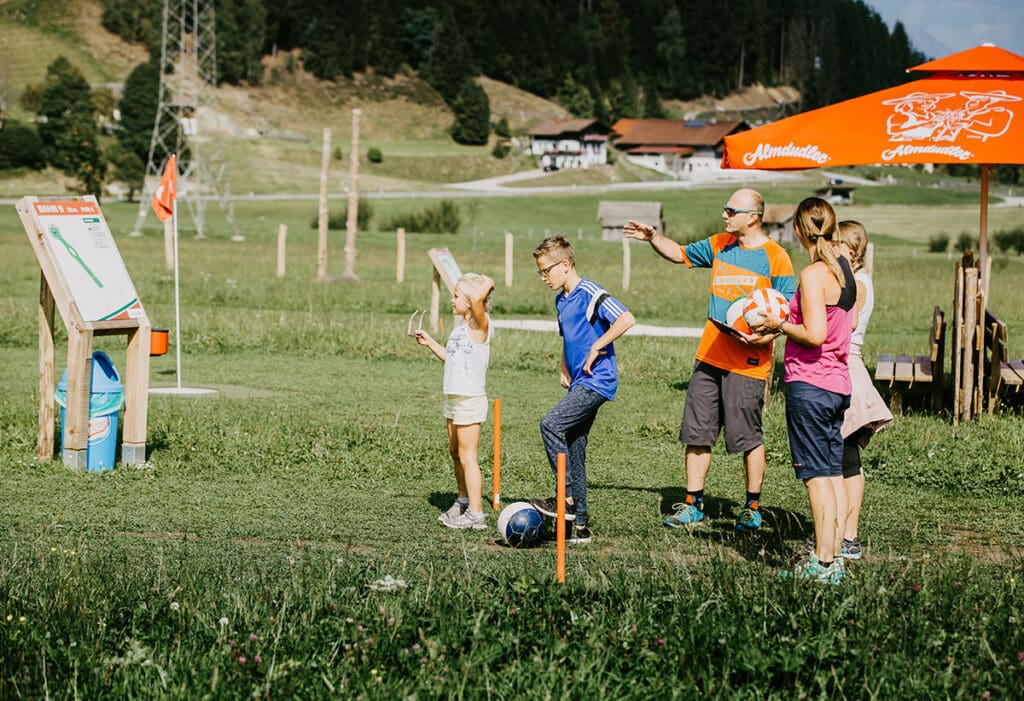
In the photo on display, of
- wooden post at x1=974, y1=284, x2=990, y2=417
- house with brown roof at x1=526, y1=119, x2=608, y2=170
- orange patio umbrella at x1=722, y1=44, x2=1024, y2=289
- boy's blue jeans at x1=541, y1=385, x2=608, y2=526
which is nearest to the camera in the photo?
boy's blue jeans at x1=541, y1=385, x2=608, y2=526

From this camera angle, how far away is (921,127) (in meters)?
11.0

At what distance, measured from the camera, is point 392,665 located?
5129mm

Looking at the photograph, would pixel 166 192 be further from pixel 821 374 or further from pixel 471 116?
pixel 471 116

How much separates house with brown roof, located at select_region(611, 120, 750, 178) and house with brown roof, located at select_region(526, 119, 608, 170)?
3740 mm

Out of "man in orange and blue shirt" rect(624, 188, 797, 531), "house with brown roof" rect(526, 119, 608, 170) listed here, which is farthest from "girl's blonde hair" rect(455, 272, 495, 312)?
"house with brown roof" rect(526, 119, 608, 170)

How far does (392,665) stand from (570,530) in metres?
2.85

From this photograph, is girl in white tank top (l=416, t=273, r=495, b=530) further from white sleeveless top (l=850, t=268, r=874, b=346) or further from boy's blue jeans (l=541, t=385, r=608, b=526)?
white sleeveless top (l=850, t=268, r=874, b=346)

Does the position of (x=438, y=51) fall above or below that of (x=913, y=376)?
above

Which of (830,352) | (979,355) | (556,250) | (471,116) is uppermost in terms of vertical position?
(471,116)

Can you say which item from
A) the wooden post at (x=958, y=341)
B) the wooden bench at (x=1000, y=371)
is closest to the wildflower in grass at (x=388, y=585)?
the wooden post at (x=958, y=341)

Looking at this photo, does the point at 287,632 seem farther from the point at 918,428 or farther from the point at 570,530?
the point at 918,428

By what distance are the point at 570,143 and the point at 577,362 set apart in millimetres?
131864

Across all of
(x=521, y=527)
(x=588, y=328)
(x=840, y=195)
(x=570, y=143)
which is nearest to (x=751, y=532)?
(x=521, y=527)

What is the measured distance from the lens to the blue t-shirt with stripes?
7.62m
